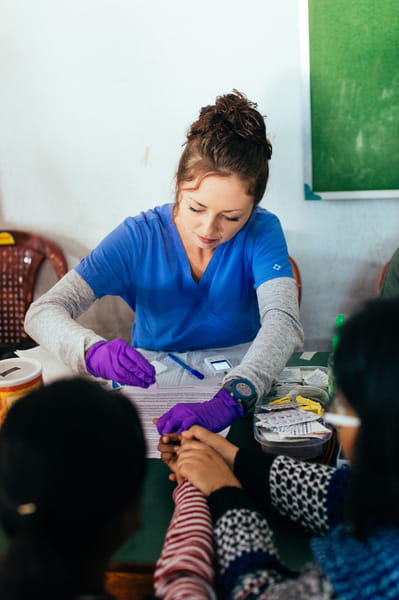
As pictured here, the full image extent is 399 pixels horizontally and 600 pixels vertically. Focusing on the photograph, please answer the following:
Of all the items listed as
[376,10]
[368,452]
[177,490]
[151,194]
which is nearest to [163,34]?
[151,194]

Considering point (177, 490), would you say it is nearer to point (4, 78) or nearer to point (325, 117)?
point (325, 117)

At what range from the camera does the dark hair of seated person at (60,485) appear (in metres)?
0.49

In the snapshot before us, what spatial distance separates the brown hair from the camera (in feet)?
4.01

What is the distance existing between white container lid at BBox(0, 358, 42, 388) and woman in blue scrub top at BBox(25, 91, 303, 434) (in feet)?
0.56

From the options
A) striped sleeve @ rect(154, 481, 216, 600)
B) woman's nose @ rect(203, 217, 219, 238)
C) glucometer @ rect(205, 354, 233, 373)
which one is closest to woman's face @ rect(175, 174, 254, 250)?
woman's nose @ rect(203, 217, 219, 238)

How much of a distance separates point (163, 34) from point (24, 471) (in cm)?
180

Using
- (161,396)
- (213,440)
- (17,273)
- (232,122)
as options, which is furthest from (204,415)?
(17,273)

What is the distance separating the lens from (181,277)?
146cm

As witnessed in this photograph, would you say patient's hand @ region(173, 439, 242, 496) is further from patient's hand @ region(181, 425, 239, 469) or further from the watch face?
the watch face

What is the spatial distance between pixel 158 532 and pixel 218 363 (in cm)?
56

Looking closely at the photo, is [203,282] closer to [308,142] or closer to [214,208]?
[214,208]

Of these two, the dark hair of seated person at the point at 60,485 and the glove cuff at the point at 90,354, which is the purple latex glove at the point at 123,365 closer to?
the glove cuff at the point at 90,354

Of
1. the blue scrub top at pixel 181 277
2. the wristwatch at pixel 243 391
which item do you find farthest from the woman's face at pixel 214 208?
the wristwatch at pixel 243 391

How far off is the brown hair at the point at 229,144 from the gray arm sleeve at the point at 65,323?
406mm
